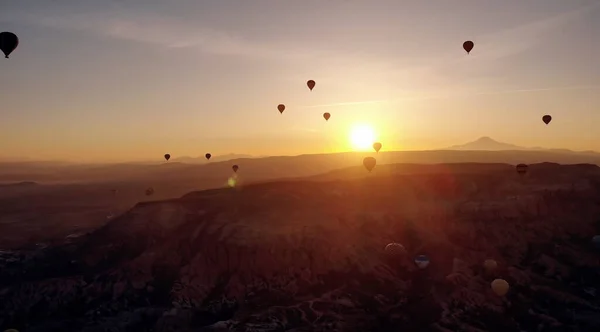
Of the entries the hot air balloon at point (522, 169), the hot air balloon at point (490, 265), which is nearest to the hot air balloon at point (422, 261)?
the hot air balloon at point (490, 265)

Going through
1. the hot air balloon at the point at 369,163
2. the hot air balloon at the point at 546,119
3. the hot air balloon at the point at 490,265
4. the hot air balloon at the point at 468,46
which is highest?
the hot air balloon at the point at 468,46

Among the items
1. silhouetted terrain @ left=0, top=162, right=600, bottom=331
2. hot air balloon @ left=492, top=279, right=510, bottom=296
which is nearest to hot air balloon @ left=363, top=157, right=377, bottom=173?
silhouetted terrain @ left=0, top=162, right=600, bottom=331

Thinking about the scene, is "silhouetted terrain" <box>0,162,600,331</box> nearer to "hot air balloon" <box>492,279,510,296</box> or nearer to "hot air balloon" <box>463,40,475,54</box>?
"hot air balloon" <box>492,279,510,296</box>

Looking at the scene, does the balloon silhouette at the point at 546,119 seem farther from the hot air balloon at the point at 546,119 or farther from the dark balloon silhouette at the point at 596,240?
the dark balloon silhouette at the point at 596,240

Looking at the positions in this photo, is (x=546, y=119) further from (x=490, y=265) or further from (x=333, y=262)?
(x=333, y=262)

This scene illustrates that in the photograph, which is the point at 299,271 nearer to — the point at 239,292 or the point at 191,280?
the point at 239,292

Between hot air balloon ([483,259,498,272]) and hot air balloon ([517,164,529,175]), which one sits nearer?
hot air balloon ([483,259,498,272])
